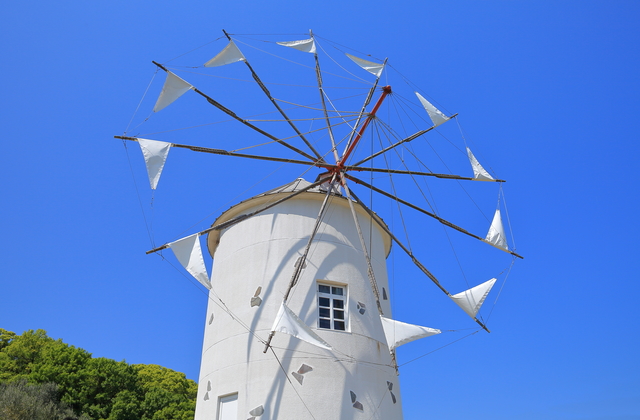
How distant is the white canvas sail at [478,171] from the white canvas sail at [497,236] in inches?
45.5

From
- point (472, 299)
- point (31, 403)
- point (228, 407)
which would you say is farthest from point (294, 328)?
point (31, 403)

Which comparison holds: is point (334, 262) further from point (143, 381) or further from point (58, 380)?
point (143, 381)

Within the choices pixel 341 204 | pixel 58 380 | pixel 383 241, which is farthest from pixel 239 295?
pixel 58 380

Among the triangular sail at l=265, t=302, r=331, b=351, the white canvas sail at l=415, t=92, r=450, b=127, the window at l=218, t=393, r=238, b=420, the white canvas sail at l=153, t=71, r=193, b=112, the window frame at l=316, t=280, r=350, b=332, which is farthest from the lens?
the white canvas sail at l=415, t=92, r=450, b=127

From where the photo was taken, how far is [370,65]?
1439 cm

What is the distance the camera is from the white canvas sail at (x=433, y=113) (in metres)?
13.2

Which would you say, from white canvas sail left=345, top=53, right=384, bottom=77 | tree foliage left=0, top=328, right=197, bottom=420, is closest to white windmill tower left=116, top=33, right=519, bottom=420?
white canvas sail left=345, top=53, right=384, bottom=77

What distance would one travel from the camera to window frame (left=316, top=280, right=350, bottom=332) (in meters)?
11.5

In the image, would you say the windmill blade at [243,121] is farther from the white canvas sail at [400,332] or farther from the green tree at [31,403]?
the green tree at [31,403]

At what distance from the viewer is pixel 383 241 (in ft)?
Answer: 46.4

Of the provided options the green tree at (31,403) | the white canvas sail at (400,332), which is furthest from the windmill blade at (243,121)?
the green tree at (31,403)

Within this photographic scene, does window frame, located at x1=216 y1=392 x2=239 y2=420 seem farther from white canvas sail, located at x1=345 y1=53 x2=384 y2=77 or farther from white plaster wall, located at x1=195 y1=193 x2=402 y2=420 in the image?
white canvas sail, located at x1=345 y1=53 x2=384 y2=77

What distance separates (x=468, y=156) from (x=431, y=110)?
5.74ft

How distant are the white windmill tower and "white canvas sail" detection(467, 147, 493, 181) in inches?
1.1
